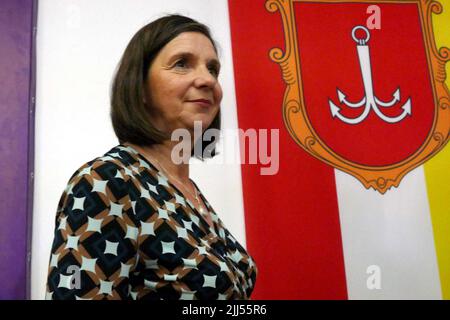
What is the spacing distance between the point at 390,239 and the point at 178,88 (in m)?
0.99

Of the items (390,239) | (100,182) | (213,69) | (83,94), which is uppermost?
(83,94)

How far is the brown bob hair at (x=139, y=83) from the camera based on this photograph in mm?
894

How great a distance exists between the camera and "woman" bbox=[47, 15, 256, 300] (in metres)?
0.66

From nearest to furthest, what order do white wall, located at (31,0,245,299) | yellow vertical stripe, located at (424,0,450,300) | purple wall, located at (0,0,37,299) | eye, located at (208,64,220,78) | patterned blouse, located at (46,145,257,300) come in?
patterned blouse, located at (46,145,257,300)
eye, located at (208,64,220,78)
purple wall, located at (0,0,37,299)
white wall, located at (31,0,245,299)
yellow vertical stripe, located at (424,0,450,300)

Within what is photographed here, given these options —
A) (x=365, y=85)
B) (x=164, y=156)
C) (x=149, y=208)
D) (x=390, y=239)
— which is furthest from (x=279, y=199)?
(x=149, y=208)

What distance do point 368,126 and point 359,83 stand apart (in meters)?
0.17

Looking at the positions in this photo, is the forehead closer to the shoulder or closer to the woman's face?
the woman's face

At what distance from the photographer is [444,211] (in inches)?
62.6

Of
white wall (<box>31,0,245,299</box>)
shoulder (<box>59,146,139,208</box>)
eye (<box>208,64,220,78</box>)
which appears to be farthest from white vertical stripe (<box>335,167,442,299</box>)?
shoulder (<box>59,146,139,208</box>)

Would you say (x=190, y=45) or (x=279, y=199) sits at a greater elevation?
(x=190, y=45)

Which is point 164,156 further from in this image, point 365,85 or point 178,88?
point 365,85

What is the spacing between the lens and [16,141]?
4.58 feet

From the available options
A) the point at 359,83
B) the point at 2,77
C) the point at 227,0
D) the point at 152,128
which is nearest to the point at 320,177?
the point at 359,83
